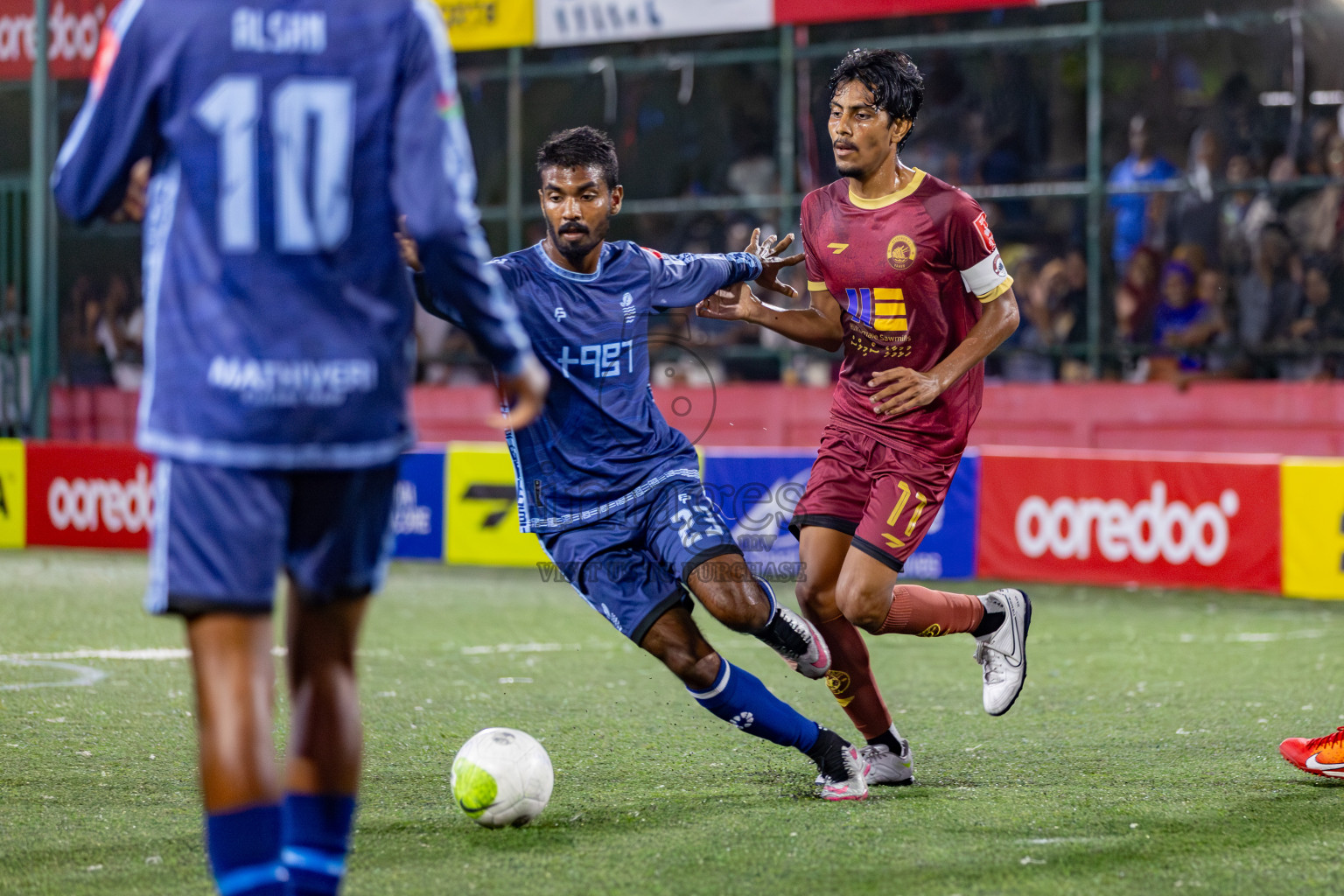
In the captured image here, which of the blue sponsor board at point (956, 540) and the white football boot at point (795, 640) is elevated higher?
the white football boot at point (795, 640)

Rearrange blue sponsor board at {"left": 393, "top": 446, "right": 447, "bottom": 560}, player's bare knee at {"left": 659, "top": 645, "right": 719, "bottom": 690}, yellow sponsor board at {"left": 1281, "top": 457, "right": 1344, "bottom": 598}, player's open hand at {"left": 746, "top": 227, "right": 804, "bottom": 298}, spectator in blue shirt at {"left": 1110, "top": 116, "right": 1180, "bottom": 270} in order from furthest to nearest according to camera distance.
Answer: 1. spectator in blue shirt at {"left": 1110, "top": 116, "right": 1180, "bottom": 270}
2. blue sponsor board at {"left": 393, "top": 446, "right": 447, "bottom": 560}
3. yellow sponsor board at {"left": 1281, "top": 457, "right": 1344, "bottom": 598}
4. player's open hand at {"left": 746, "top": 227, "right": 804, "bottom": 298}
5. player's bare knee at {"left": 659, "top": 645, "right": 719, "bottom": 690}

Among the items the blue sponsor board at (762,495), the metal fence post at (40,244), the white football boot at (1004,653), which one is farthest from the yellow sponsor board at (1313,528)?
the metal fence post at (40,244)

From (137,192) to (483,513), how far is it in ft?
30.2

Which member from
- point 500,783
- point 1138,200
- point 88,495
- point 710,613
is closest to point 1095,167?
point 1138,200

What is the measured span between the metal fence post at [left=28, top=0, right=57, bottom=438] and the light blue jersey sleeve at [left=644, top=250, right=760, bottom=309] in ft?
38.3

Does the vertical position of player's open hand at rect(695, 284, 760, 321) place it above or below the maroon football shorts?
above

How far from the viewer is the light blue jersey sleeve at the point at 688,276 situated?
486 centimetres

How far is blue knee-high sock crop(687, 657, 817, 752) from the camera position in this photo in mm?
4500

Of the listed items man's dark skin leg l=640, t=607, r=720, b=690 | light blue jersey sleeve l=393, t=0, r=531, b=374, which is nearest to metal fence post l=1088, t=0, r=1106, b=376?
man's dark skin leg l=640, t=607, r=720, b=690

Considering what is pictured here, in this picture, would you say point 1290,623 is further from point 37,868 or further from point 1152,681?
point 37,868

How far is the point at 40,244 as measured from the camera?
15195 millimetres

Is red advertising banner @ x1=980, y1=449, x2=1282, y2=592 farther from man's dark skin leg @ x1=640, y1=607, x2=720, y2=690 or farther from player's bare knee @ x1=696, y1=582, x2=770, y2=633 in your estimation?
man's dark skin leg @ x1=640, y1=607, x2=720, y2=690

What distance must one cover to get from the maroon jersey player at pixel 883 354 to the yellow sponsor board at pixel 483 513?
682cm

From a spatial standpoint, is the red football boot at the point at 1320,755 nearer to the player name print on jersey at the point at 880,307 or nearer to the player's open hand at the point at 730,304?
the player name print on jersey at the point at 880,307
